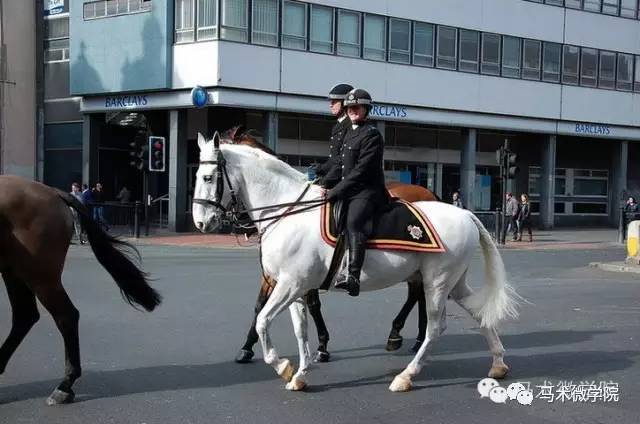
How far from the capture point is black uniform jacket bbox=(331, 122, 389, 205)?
6379 mm

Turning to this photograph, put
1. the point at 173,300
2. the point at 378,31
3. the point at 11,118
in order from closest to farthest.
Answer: the point at 173,300, the point at 378,31, the point at 11,118

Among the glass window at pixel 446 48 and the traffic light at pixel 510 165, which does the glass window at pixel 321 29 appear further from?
the traffic light at pixel 510 165

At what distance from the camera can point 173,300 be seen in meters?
11.4

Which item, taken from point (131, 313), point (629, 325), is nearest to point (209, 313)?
point (131, 313)

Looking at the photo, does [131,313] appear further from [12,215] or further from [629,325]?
[629,325]

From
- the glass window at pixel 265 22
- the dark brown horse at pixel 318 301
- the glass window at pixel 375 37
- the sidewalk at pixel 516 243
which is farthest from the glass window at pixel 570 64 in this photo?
the dark brown horse at pixel 318 301

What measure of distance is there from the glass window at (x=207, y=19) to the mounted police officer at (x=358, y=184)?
21750mm

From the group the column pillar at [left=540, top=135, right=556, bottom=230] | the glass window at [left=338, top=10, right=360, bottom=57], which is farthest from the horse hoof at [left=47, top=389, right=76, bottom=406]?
the column pillar at [left=540, top=135, right=556, bottom=230]

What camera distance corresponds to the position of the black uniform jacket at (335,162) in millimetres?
6879

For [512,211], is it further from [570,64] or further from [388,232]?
[388,232]

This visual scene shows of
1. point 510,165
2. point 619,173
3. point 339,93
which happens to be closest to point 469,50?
point 510,165

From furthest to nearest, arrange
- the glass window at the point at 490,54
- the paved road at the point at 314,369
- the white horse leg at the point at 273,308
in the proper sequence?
the glass window at the point at 490,54, the white horse leg at the point at 273,308, the paved road at the point at 314,369

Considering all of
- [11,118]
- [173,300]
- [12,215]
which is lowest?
[173,300]

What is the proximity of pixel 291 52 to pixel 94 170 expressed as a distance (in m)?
10.4
